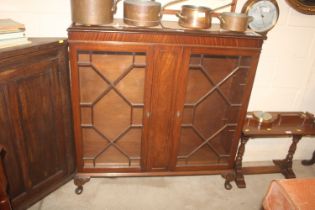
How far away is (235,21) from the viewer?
1.85 m

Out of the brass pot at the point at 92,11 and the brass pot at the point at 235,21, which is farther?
the brass pot at the point at 235,21

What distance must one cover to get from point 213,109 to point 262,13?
837 mm

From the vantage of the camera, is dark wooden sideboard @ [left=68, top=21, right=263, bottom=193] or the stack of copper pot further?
dark wooden sideboard @ [left=68, top=21, right=263, bottom=193]

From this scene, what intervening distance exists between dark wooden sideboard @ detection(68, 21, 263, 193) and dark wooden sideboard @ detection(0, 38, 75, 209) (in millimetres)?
126

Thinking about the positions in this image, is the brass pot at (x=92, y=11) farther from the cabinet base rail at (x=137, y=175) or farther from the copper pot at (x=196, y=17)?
the cabinet base rail at (x=137, y=175)

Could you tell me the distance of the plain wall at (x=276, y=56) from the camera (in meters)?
1.97

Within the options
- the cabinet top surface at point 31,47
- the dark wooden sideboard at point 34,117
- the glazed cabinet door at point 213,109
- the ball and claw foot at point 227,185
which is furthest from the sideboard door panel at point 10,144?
the ball and claw foot at point 227,185

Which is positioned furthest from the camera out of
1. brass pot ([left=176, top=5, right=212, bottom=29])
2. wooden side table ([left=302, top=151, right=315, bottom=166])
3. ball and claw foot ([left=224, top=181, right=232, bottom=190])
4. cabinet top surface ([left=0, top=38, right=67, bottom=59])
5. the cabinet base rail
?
wooden side table ([left=302, top=151, right=315, bottom=166])

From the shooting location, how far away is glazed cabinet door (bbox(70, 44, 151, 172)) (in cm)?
188

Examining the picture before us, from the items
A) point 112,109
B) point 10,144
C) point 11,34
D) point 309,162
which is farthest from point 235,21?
point 309,162

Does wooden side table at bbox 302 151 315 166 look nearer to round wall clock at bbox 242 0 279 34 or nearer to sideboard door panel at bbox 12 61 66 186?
round wall clock at bbox 242 0 279 34

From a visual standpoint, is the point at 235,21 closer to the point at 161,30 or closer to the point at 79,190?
the point at 161,30

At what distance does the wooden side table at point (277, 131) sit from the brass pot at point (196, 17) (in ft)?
3.07

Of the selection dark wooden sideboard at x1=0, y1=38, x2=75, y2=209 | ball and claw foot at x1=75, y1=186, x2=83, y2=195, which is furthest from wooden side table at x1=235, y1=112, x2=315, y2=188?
dark wooden sideboard at x1=0, y1=38, x2=75, y2=209
